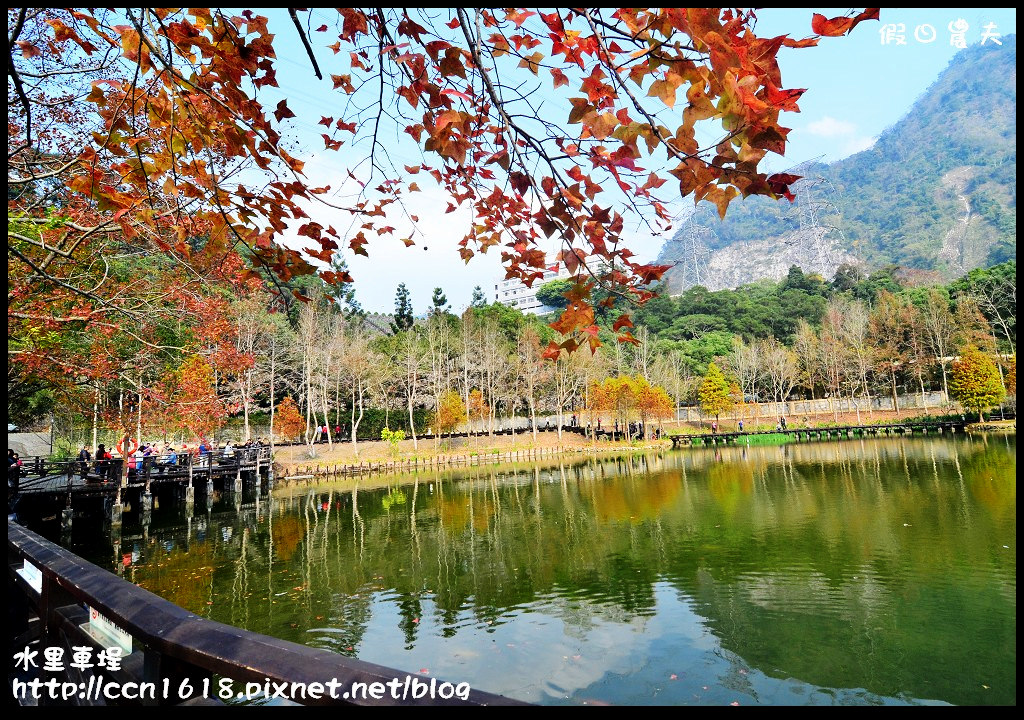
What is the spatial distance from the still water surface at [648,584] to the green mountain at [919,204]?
2730 inches

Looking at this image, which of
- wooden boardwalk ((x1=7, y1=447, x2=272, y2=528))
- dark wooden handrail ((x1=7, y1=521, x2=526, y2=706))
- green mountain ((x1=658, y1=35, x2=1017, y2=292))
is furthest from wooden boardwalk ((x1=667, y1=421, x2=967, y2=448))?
green mountain ((x1=658, y1=35, x2=1017, y2=292))

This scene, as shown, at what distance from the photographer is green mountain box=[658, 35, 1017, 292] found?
87.5 meters

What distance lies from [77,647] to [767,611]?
7642 mm

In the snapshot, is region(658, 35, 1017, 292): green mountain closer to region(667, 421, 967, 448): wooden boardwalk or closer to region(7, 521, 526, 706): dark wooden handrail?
region(667, 421, 967, 448): wooden boardwalk

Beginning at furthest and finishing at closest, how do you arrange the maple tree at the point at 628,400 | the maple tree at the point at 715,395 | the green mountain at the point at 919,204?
1. the green mountain at the point at 919,204
2. the maple tree at the point at 715,395
3. the maple tree at the point at 628,400

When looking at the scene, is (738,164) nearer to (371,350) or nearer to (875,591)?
(875,591)

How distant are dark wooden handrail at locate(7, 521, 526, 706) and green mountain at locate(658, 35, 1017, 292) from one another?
268 ft

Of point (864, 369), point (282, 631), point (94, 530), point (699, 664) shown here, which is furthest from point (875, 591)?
point (864, 369)

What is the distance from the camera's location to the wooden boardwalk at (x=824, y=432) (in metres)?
33.7

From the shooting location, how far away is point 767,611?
743 cm

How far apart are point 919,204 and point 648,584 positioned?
123486mm

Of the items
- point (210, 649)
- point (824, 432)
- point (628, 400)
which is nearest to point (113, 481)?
point (210, 649)

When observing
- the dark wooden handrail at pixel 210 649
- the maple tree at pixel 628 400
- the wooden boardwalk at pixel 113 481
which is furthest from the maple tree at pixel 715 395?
the dark wooden handrail at pixel 210 649

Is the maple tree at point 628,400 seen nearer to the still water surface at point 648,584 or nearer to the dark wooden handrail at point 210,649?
the still water surface at point 648,584
